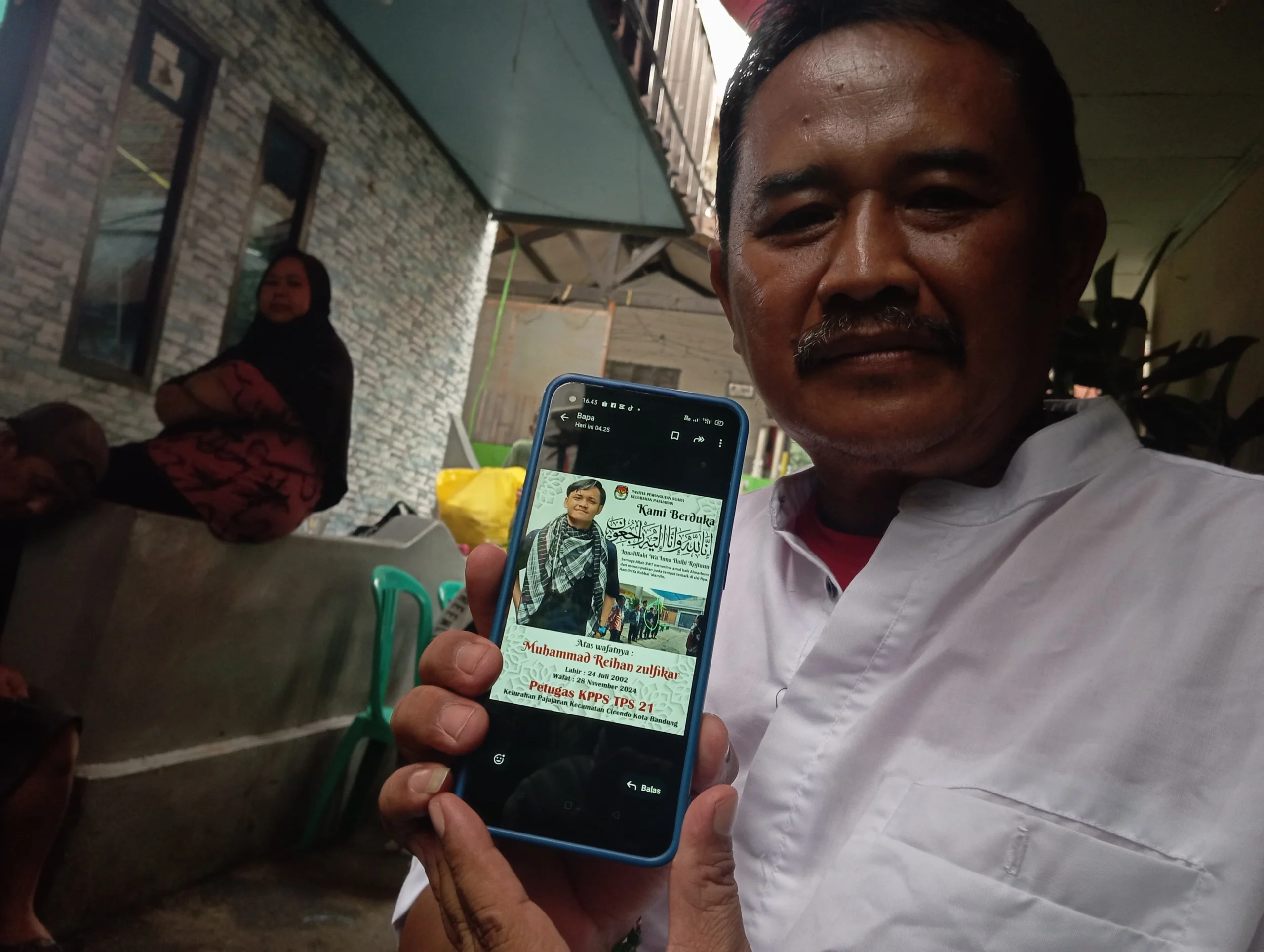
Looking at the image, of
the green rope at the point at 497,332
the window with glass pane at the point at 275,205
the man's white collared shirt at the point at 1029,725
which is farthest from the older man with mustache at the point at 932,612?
the green rope at the point at 497,332

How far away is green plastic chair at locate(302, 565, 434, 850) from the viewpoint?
1.79 metres

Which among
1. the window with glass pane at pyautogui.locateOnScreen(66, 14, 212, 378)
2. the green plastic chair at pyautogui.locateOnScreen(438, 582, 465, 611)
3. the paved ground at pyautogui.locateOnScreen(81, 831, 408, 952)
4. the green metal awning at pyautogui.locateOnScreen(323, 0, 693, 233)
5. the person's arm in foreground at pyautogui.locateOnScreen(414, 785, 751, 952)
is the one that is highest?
the green metal awning at pyautogui.locateOnScreen(323, 0, 693, 233)

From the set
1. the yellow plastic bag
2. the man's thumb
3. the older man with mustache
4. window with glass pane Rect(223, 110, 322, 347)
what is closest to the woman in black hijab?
window with glass pane Rect(223, 110, 322, 347)

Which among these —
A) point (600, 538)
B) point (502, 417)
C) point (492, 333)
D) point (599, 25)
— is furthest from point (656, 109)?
point (600, 538)

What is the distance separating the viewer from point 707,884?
1.32ft

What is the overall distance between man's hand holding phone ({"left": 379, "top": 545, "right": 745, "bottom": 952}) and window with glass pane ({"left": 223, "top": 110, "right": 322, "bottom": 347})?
0.90m

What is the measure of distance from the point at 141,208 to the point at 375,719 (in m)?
1.35

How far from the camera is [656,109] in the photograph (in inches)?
72.2

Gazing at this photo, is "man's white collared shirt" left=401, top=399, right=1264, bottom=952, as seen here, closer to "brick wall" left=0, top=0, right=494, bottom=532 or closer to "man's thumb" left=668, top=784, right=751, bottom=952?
"man's thumb" left=668, top=784, right=751, bottom=952

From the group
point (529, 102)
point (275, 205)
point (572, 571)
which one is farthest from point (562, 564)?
point (529, 102)

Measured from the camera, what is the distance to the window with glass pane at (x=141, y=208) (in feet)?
3.07

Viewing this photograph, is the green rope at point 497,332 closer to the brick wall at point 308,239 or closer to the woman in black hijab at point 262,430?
the brick wall at point 308,239

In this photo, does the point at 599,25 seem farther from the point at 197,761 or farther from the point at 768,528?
the point at 197,761

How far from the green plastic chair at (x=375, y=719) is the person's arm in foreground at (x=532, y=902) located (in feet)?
4.92
